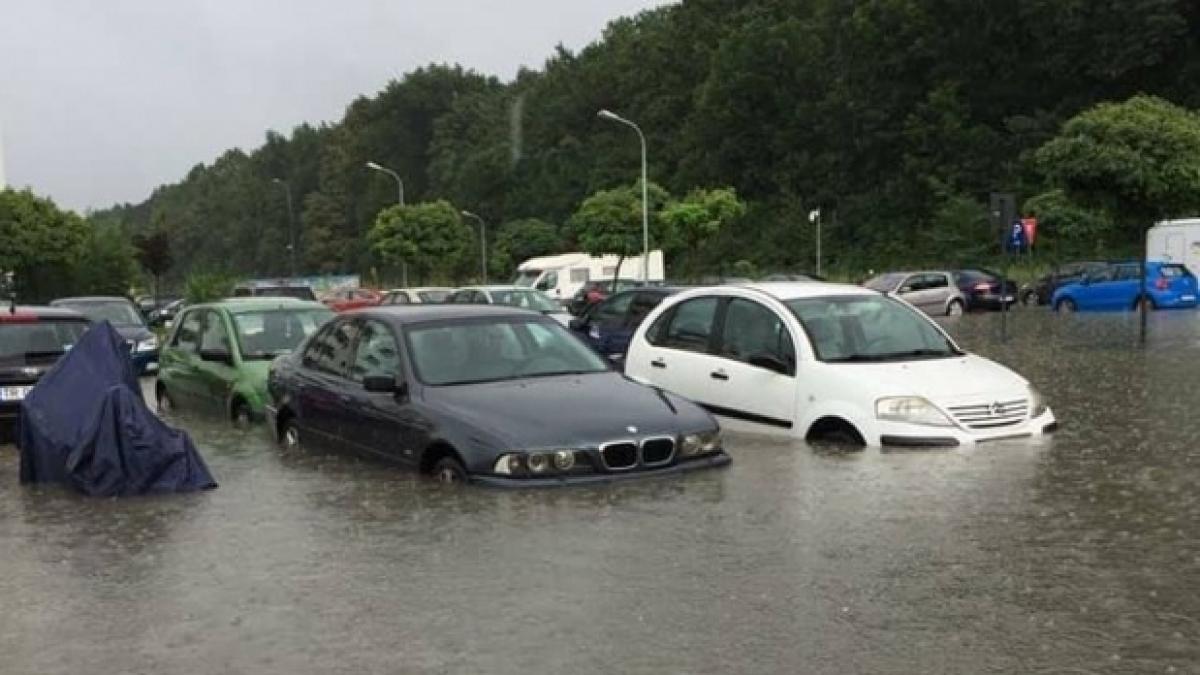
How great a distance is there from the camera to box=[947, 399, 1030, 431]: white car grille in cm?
947

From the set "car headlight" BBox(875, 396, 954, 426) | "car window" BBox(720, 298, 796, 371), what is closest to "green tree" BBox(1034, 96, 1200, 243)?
"car window" BBox(720, 298, 796, 371)

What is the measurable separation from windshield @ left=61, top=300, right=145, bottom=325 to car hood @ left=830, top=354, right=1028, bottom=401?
16088 millimetres

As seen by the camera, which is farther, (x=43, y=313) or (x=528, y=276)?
(x=528, y=276)

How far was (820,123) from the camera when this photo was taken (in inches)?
3167

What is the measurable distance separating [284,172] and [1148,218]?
143880 mm

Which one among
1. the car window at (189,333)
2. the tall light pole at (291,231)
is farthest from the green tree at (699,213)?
the tall light pole at (291,231)

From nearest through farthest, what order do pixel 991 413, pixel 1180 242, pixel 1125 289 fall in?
1. pixel 991 413
2. pixel 1125 289
3. pixel 1180 242

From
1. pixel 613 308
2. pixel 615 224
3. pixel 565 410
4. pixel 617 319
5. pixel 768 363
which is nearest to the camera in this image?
pixel 565 410

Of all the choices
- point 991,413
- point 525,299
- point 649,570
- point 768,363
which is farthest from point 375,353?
point 525,299

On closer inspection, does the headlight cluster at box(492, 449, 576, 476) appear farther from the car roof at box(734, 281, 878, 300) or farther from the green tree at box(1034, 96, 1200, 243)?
the green tree at box(1034, 96, 1200, 243)

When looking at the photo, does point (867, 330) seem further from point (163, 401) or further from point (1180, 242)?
point (1180, 242)

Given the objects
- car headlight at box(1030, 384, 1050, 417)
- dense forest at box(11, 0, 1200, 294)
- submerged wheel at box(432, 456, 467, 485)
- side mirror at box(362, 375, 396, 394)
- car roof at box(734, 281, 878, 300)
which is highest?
dense forest at box(11, 0, 1200, 294)

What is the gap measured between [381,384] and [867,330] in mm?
3968

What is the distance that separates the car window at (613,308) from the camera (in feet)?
61.6
